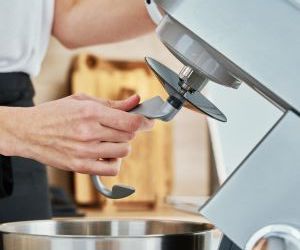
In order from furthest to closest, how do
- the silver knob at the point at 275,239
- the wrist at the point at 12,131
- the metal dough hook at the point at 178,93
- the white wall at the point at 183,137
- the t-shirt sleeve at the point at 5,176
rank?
1. the white wall at the point at 183,137
2. the t-shirt sleeve at the point at 5,176
3. the wrist at the point at 12,131
4. the metal dough hook at the point at 178,93
5. the silver knob at the point at 275,239

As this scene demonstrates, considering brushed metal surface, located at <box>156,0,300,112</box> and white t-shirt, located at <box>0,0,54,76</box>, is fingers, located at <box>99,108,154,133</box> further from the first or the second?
white t-shirt, located at <box>0,0,54,76</box>

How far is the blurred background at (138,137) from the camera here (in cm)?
285

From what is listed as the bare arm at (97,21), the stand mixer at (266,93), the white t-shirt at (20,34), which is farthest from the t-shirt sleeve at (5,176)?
the stand mixer at (266,93)

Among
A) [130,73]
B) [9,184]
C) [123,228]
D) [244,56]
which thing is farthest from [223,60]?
[130,73]

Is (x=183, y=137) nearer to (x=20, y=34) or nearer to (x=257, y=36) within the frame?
(x=20, y=34)

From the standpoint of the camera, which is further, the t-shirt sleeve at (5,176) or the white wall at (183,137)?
the white wall at (183,137)

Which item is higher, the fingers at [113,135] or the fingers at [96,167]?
the fingers at [113,135]

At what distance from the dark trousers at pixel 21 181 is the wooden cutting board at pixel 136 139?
159 centimetres

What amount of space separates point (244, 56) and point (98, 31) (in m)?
0.72

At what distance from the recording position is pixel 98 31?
4.22 ft

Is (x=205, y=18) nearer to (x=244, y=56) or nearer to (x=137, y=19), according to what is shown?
(x=244, y=56)

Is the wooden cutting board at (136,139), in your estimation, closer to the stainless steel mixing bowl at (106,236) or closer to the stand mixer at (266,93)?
the stainless steel mixing bowl at (106,236)

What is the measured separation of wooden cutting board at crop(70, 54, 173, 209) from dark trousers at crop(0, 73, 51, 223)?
1591mm

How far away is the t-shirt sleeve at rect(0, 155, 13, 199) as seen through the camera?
111cm
